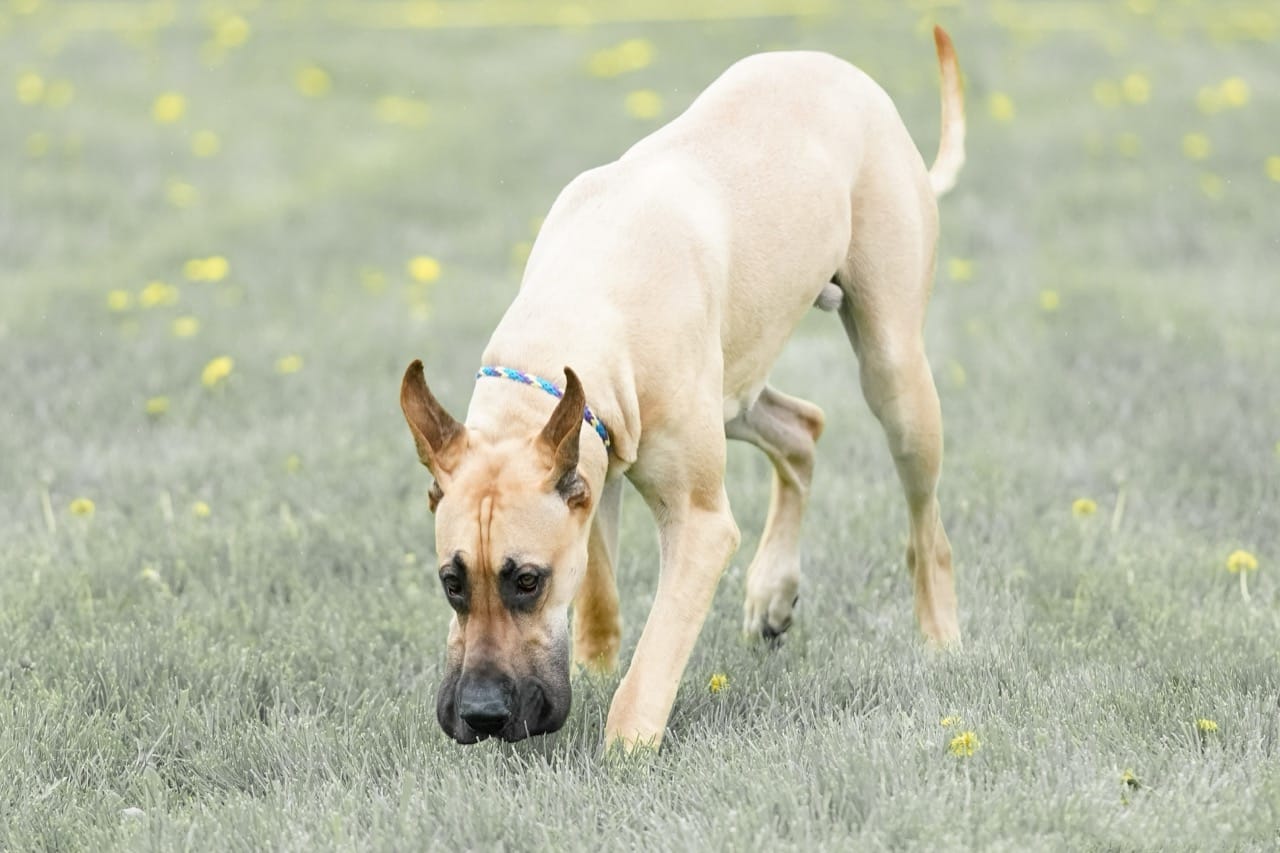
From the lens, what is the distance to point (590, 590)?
4523mm

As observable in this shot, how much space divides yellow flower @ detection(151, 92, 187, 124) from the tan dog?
24.2ft

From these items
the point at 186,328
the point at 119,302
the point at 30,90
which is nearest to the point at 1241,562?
the point at 186,328

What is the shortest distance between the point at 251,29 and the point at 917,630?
35.7 feet

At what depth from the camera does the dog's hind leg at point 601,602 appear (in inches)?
176

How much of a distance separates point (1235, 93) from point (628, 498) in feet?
24.1

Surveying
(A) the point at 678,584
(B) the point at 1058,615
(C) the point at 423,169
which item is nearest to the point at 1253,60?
(C) the point at 423,169

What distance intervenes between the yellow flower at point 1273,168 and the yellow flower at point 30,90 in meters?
8.09

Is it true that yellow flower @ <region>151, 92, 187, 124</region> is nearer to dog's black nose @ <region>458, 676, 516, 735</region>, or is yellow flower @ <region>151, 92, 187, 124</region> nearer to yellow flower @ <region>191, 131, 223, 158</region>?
yellow flower @ <region>191, 131, 223, 158</region>

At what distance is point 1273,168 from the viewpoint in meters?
10.2

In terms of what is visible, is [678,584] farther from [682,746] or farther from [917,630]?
[917,630]

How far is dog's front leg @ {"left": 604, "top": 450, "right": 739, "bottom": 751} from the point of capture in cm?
384

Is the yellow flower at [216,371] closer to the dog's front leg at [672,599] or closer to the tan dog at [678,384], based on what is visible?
the tan dog at [678,384]

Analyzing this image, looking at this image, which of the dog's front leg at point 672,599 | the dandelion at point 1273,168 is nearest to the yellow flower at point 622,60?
the dandelion at point 1273,168

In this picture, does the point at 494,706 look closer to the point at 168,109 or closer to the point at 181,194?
the point at 181,194
